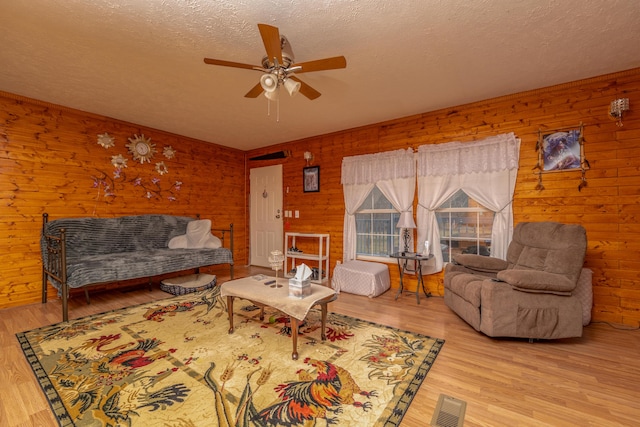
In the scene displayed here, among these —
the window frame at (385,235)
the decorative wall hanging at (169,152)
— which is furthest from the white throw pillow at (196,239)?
the window frame at (385,235)

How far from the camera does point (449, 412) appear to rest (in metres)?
1.53

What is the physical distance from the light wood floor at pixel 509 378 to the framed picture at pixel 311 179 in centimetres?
258

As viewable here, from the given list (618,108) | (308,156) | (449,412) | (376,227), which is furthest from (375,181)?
(449,412)

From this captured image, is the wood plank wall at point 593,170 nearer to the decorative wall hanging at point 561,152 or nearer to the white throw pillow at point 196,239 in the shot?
the decorative wall hanging at point 561,152

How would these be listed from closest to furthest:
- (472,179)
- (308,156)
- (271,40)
Answer: (271,40)
(472,179)
(308,156)

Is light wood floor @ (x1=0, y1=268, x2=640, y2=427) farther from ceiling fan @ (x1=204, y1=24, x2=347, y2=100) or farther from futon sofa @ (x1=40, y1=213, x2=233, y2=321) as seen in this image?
ceiling fan @ (x1=204, y1=24, x2=347, y2=100)

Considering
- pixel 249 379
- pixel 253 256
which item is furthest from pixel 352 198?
pixel 249 379

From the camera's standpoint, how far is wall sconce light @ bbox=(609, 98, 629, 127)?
8.58 ft

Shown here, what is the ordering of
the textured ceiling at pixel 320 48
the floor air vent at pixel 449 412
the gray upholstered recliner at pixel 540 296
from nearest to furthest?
1. the floor air vent at pixel 449 412
2. the textured ceiling at pixel 320 48
3. the gray upholstered recliner at pixel 540 296

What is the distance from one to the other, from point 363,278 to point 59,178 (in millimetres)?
4215

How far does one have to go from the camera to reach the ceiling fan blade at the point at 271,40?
1.63 metres

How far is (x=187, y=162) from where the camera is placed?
16.1 feet

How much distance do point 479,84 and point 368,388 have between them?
3.12 meters

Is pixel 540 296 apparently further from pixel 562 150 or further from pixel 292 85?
pixel 292 85
